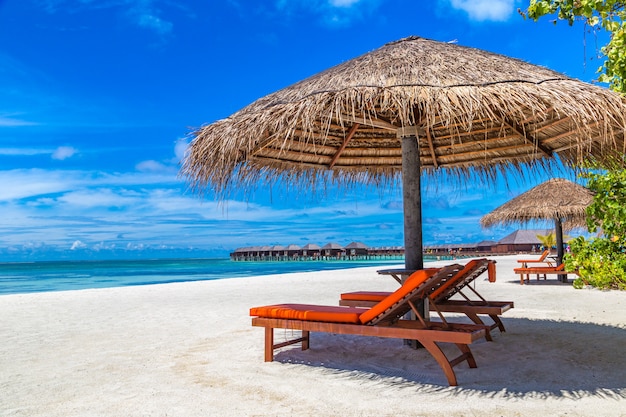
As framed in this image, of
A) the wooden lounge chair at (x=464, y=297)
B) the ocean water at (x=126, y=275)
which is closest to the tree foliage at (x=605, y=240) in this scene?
the wooden lounge chair at (x=464, y=297)

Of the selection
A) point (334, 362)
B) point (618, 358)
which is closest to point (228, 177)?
point (334, 362)

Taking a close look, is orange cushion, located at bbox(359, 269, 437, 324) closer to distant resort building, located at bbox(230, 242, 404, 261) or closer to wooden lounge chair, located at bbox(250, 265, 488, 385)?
wooden lounge chair, located at bbox(250, 265, 488, 385)

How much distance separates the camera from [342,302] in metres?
5.12

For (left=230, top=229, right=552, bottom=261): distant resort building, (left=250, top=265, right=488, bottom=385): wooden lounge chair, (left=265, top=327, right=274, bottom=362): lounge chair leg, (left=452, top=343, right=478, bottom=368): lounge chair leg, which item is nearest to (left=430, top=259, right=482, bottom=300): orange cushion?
(left=250, top=265, right=488, bottom=385): wooden lounge chair

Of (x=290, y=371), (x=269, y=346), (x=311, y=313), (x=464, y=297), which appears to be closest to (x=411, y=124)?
(x=464, y=297)

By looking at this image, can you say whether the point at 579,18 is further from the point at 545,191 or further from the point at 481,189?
the point at 545,191

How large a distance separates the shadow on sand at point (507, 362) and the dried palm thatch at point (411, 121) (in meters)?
1.66

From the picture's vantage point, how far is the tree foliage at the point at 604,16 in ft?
8.85

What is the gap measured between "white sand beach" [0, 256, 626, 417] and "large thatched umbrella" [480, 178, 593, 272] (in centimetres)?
480

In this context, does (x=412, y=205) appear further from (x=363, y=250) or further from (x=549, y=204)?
(x=363, y=250)

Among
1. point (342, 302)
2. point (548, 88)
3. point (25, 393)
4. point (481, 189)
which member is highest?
point (548, 88)

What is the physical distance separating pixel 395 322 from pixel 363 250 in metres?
57.6

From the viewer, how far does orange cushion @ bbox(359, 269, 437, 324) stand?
3406 mm

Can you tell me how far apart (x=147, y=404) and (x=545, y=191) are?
10797 millimetres
